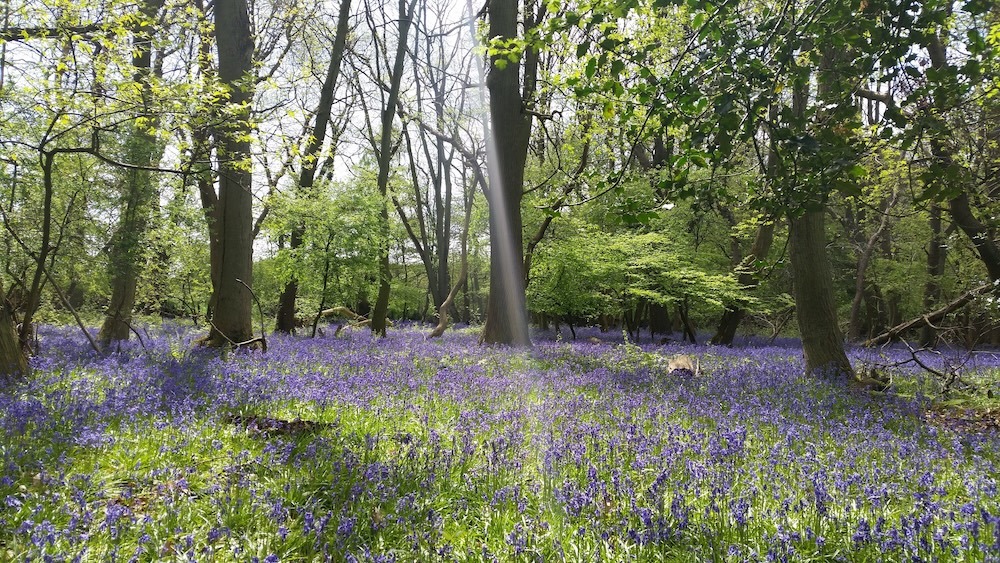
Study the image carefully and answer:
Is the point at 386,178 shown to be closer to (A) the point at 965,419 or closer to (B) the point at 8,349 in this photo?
(B) the point at 8,349

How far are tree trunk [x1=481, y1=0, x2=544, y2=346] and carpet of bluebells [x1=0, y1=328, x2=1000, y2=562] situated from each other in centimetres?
568

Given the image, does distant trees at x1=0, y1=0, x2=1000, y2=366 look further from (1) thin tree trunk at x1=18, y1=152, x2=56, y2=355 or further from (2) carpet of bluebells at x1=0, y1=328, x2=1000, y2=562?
(2) carpet of bluebells at x1=0, y1=328, x2=1000, y2=562

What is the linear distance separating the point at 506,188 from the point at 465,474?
30.1 ft

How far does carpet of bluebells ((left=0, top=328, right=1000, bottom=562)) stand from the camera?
2.74 meters

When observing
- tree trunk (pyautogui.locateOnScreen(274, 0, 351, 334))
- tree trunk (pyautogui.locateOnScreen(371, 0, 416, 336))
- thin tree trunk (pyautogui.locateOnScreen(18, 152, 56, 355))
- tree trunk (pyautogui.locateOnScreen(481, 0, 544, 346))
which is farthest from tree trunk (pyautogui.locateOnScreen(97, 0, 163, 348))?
tree trunk (pyautogui.locateOnScreen(481, 0, 544, 346))

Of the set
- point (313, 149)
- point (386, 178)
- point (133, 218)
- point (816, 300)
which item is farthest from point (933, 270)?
point (133, 218)

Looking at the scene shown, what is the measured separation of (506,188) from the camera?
12.2m

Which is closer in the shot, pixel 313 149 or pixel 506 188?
pixel 506 188

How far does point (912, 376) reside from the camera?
912 cm

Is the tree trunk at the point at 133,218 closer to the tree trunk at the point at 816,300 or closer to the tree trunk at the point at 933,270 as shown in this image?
the tree trunk at the point at 816,300

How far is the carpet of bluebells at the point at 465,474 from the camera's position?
2740 mm

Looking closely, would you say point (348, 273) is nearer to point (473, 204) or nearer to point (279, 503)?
point (279, 503)

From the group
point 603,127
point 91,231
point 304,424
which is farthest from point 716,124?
point 91,231

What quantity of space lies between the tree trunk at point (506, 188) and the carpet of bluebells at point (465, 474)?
5684 mm
